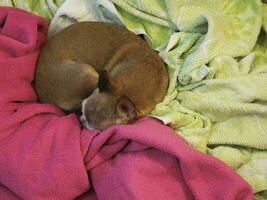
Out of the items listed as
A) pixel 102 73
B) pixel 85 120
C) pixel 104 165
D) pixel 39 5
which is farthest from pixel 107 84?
pixel 39 5

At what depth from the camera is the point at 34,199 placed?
3.87 ft

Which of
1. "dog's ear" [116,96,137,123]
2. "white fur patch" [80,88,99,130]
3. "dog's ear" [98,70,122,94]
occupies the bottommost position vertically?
"white fur patch" [80,88,99,130]

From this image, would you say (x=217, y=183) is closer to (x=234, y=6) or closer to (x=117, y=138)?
(x=117, y=138)

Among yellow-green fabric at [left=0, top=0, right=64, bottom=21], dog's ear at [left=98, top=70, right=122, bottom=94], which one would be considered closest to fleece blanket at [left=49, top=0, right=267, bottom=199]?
yellow-green fabric at [left=0, top=0, right=64, bottom=21]

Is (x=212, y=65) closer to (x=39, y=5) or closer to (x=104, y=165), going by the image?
Answer: (x=104, y=165)

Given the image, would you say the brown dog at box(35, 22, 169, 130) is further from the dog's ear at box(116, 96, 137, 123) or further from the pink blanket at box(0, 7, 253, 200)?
the pink blanket at box(0, 7, 253, 200)

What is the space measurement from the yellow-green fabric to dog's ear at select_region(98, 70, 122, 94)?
41 cm

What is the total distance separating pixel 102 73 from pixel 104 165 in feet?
1.15

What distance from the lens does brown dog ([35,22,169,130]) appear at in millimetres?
1483

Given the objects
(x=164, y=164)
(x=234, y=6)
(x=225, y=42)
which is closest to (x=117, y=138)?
(x=164, y=164)

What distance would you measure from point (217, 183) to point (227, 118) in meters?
0.30

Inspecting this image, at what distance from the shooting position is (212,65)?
1.49 meters

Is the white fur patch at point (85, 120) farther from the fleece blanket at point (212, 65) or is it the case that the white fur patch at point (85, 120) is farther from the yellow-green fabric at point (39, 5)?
the yellow-green fabric at point (39, 5)

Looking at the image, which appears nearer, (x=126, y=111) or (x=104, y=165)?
(x=104, y=165)
